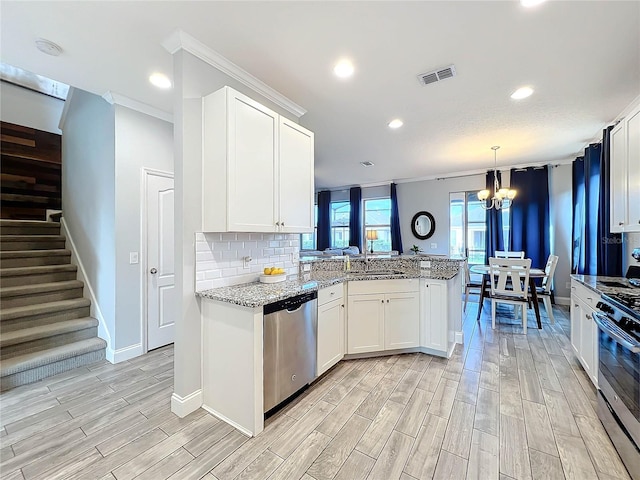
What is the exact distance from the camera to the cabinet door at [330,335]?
8.20 ft

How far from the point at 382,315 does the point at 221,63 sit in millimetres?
2812

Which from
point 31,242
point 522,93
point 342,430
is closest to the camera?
point 342,430

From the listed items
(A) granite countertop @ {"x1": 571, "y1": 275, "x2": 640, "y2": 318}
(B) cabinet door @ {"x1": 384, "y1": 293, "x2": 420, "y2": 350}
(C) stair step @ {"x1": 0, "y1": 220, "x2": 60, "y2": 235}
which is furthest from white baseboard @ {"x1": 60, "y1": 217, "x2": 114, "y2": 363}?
(A) granite countertop @ {"x1": 571, "y1": 275, "x2": 640, "y2": 318}

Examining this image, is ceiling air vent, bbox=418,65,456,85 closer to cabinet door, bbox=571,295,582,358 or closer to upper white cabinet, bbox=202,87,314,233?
upper white cabinet, bbox=202,87,314,233

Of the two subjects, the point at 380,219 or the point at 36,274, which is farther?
the point at 380,219

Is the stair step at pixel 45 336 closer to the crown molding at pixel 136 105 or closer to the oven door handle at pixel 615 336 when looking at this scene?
the crown molding at pixel 136 105

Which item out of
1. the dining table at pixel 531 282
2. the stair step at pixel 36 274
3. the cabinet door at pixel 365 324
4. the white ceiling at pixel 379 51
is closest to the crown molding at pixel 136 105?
the white ceiling at pixel 379 51

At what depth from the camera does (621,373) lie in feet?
5.64

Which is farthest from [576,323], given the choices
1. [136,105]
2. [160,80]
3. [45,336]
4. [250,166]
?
[45,336]

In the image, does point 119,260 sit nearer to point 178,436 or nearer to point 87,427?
point 87,427

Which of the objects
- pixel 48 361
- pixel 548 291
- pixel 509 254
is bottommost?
pixel 48 361

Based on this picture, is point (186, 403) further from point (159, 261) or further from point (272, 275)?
point (159, 261)

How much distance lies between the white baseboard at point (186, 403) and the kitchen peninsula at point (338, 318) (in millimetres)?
56

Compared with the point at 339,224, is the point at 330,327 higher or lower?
lower
